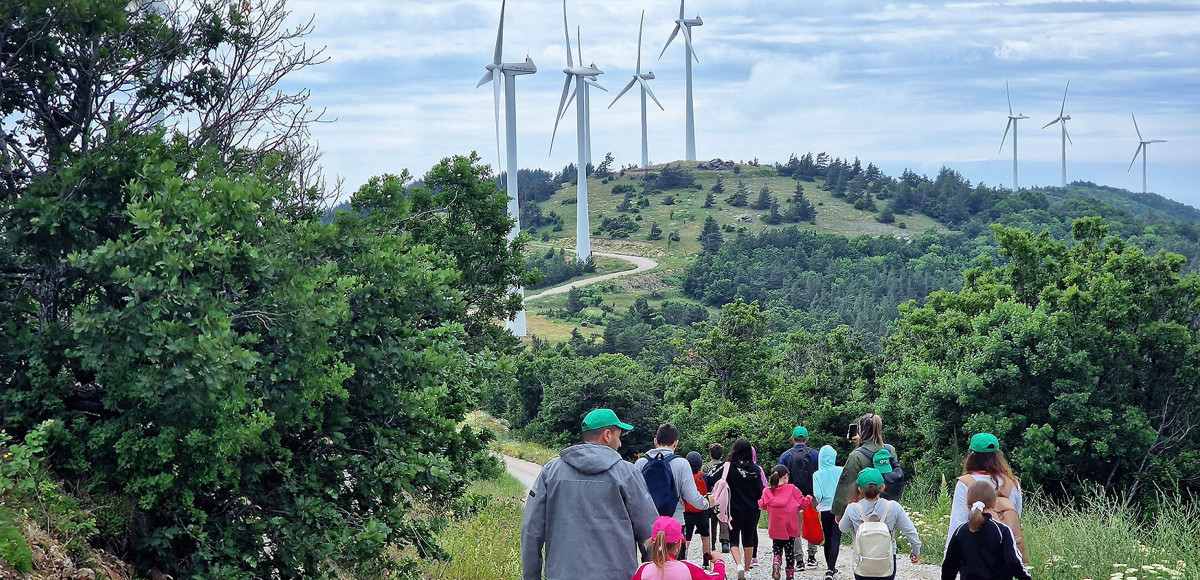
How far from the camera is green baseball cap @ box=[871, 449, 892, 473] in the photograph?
9.50 metres

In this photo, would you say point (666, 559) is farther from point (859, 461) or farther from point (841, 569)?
point (841, 569)

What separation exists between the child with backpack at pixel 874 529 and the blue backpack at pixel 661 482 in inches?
75.0

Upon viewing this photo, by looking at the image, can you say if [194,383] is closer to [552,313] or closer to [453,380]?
[453,380]

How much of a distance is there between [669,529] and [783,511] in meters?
5.39

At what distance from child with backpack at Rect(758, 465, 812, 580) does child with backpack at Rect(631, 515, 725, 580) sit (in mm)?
5237

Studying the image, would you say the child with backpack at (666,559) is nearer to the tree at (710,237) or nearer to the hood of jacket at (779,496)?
the hood of jacket at (779,496)

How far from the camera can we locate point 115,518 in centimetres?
774

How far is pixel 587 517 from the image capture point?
6.21m

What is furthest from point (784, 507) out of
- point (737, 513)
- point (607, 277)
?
point (607, 277)

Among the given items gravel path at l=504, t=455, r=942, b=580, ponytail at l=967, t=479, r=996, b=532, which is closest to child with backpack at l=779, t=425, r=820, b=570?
gravel path at l=504, t=455, r=942, b=580

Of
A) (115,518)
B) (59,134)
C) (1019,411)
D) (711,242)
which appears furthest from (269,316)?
(711,242)

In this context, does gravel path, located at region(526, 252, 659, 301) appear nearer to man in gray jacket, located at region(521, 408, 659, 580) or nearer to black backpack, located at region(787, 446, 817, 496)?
black backpack, located at region(787, 446, 817, 496)

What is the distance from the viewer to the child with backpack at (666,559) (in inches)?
231

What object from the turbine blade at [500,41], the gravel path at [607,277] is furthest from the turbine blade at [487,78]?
the gravel path at [607,277]
